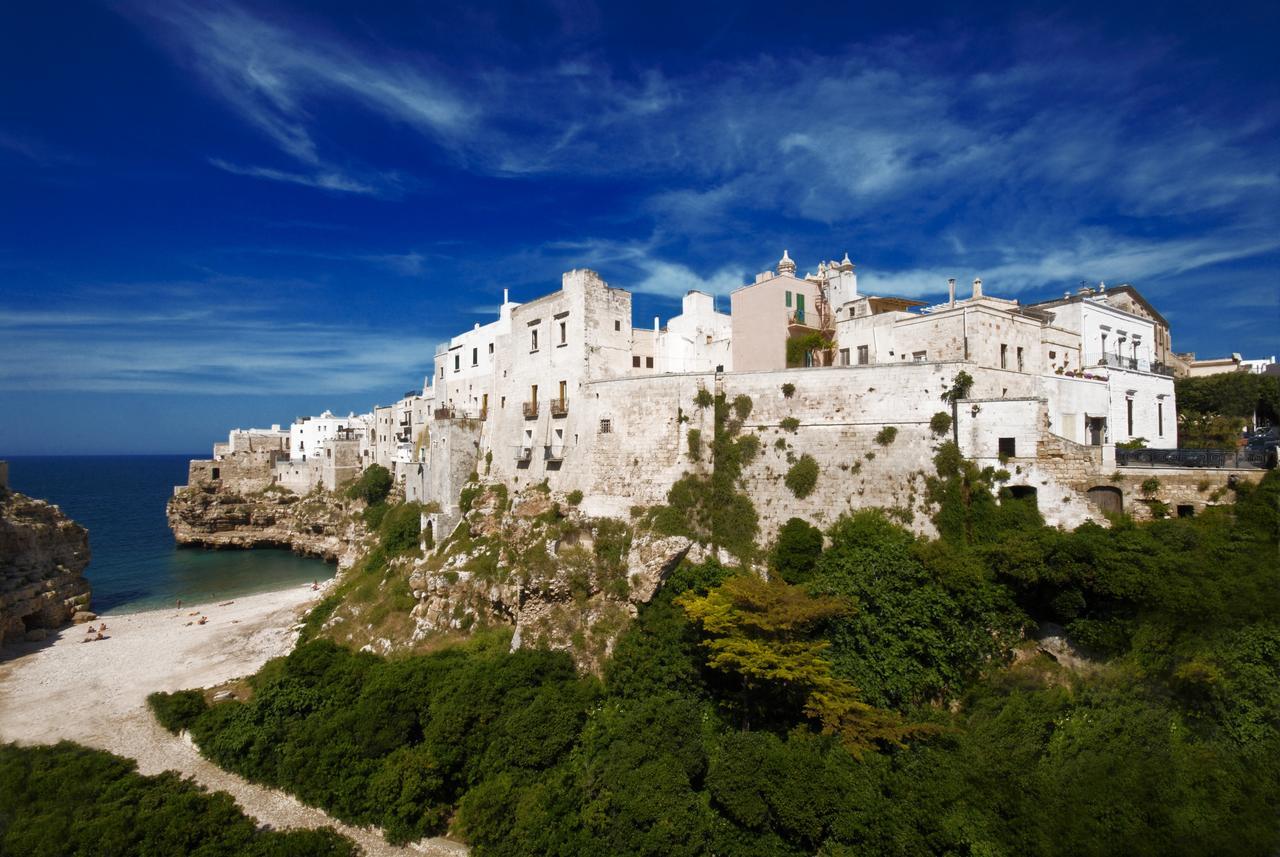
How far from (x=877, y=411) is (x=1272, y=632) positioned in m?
11.6

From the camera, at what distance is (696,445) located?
79.7 feet

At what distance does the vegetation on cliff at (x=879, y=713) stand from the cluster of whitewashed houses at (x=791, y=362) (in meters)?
4.85

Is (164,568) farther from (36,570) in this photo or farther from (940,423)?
(940,423)

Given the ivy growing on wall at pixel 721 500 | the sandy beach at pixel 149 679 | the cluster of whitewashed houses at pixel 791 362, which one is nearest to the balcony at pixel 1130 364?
the cluster of whitewashed houses at pixel 791 362

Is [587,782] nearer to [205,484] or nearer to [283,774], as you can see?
[283,774]

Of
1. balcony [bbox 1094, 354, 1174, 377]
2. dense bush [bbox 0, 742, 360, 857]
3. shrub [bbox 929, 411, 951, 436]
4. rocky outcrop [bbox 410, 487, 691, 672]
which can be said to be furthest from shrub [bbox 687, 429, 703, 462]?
balcony [bbox 1094, 354, 1174, 377]

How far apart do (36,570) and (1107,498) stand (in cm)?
5221

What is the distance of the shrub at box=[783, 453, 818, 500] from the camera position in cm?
2261

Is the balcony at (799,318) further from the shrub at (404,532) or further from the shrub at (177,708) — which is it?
the shrub at (177,708)

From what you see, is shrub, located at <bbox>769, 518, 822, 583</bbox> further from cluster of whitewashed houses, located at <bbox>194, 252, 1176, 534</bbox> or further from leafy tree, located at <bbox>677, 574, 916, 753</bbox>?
cluster of whitewashed houses, located at <bbox>194, 252, 1176, 534</bbox>

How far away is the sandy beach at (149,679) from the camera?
60.5 feet

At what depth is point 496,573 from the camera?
81.5ft

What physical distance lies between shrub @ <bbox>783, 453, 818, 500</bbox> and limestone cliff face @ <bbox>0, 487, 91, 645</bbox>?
39.7 meters

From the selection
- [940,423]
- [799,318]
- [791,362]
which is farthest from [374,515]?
[940,423]
